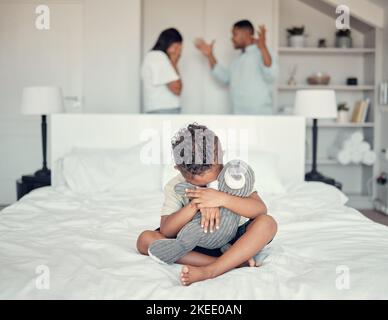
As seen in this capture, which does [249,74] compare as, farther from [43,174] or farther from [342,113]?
[43,174]

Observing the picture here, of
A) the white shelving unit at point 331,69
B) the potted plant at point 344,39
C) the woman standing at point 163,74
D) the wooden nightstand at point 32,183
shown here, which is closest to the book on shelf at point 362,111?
the white shelving unit at point 331,69

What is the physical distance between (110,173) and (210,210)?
1707 mm

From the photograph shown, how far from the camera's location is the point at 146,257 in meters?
1.74

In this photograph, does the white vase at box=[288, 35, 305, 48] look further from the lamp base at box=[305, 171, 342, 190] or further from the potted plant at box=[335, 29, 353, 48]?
the lamp base at box=[305, 171, 342, 190]

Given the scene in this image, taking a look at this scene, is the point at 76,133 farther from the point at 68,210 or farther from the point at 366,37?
the point at 366,37

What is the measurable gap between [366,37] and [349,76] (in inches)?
15.7

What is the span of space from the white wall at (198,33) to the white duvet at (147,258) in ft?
8.66

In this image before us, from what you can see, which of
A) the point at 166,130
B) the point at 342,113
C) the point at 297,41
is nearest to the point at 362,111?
the point at 342,113

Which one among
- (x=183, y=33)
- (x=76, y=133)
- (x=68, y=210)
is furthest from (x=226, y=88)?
(x=68, y=210)

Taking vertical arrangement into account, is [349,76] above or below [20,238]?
above

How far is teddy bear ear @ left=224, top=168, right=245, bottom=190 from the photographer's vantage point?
5.36ft

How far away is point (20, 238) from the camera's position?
2006 millimetres

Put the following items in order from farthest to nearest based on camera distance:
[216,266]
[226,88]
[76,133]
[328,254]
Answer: [226,88]
[76,133]
[328,254]
[216,266]
